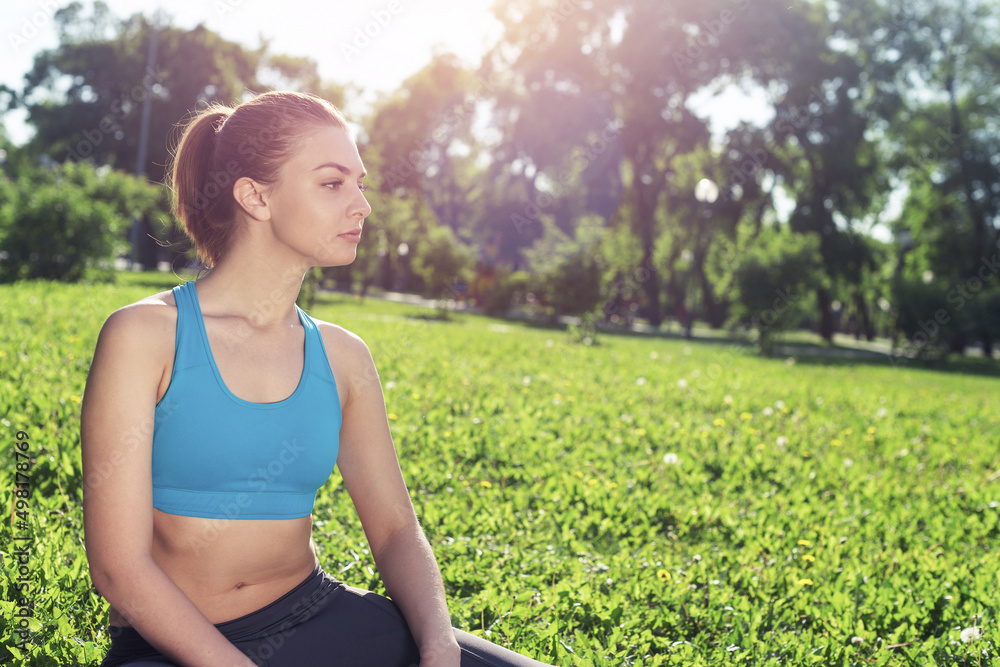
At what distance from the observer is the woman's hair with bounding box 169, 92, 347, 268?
1.66 metres

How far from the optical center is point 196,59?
3253cm

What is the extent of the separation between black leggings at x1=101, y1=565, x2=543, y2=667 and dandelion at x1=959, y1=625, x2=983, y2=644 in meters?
2.18

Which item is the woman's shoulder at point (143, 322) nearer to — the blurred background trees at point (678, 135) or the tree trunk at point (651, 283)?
the blurred background trees at point (678, 135)

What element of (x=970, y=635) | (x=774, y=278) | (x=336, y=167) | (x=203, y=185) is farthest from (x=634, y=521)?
(x=774, y=278)

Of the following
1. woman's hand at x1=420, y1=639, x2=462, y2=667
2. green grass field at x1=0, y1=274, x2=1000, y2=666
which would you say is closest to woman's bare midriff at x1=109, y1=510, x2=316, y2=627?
woman's hand at x1=420, y1=639, x2=462, y2=667

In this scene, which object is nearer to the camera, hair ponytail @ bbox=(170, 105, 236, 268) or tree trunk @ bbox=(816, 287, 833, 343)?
hair ponytail @ bbox=(170, 105, 236, 268)

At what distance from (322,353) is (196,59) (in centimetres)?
3596

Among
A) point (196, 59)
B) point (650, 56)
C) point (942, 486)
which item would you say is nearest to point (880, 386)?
point (942, 486)

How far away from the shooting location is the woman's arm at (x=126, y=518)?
4.49 feet

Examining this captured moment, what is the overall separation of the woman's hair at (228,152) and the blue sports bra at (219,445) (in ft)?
0.78

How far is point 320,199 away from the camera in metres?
1.70

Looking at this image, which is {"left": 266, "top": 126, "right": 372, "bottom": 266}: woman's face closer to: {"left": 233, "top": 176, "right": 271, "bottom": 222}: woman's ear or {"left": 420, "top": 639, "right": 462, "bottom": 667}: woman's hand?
{"left": 233, "top": 176, "right": 271, "bottom": 222}: woman's ear

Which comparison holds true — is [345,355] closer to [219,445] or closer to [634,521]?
[219,445]

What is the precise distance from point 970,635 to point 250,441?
116 inches
